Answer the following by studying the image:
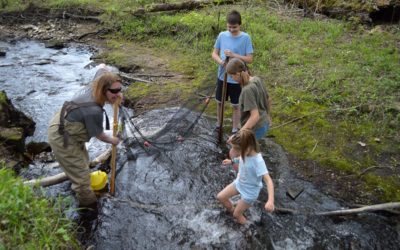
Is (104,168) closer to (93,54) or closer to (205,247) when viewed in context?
(205,247)

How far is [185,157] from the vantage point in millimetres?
5883

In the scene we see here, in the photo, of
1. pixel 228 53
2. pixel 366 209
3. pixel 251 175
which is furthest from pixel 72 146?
pixel 366 209

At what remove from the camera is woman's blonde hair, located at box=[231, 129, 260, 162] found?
3.61 meters

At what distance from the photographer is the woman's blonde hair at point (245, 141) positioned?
3613mm

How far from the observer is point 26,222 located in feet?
10.9

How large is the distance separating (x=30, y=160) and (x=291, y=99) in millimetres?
4976

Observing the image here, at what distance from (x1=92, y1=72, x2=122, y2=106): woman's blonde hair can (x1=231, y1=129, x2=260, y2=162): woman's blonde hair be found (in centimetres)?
142

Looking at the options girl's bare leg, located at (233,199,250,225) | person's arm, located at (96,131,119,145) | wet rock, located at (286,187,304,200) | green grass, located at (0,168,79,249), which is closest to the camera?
green grass, located at (0,168,79,249)

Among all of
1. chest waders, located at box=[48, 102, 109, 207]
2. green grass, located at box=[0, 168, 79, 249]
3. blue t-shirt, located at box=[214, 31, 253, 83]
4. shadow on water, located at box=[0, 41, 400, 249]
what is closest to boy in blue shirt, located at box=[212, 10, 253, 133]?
blue t-shirt, located at box=[214, 31, 253, 83]

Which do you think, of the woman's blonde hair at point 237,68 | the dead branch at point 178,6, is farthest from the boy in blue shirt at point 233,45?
the dead branch at point 178,6

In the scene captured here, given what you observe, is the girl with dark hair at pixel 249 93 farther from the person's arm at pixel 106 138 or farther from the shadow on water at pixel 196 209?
the person's arm at pixel 106 138

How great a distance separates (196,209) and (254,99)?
64.3 inches

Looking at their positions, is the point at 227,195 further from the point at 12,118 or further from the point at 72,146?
the point at 12,118

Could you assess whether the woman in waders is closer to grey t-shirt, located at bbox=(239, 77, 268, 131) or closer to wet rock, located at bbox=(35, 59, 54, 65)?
grey t-shirt, located at bbox=(239, 77, 268, 131)
